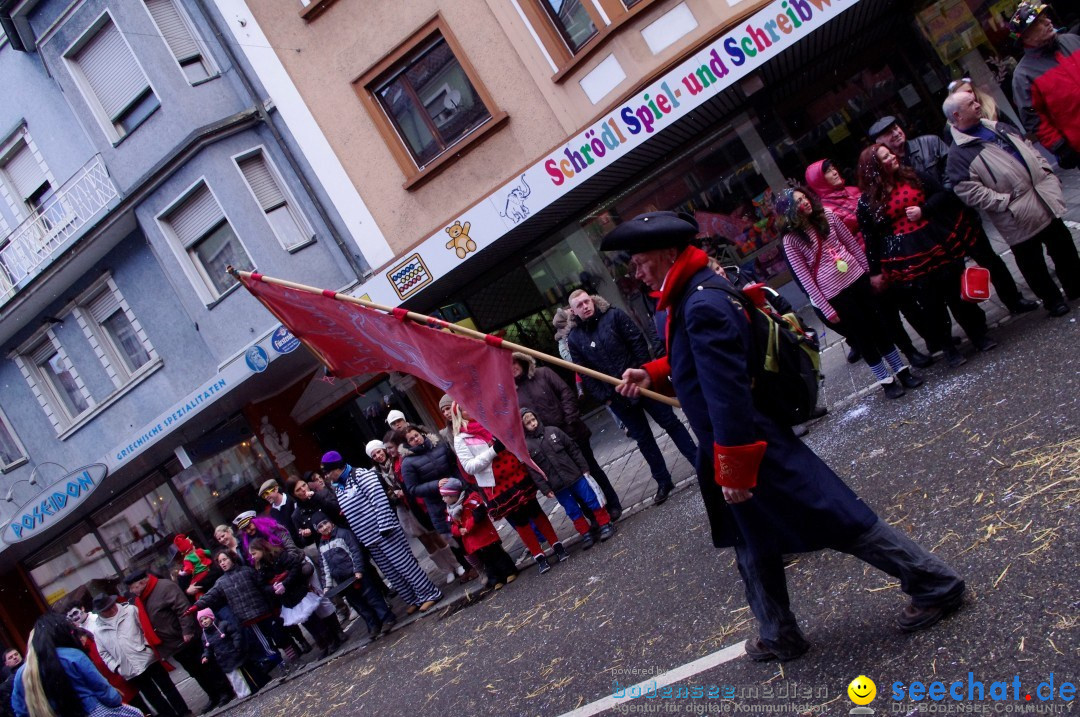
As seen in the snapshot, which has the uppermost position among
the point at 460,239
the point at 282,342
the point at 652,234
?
the point at 282,342

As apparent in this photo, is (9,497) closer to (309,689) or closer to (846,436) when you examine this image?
(309,689)

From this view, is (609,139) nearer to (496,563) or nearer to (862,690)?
(496,563)

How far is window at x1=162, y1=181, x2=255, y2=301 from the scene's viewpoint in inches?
Result: 615

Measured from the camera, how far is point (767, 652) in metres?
4.37

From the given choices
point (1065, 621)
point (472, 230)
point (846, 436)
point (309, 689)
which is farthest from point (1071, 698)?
point (472, 230)

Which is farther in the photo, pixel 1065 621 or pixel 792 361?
pixel 792 361

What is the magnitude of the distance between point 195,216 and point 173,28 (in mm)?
3366

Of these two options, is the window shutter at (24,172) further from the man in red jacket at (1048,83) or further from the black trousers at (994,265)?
the man in red jacket at (1048,83)

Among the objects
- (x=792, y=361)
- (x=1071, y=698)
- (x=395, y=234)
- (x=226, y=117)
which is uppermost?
(x=226, y=117)

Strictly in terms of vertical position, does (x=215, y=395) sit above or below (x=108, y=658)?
above

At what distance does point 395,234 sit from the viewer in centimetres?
1470

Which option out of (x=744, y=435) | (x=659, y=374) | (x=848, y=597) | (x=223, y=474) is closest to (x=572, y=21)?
(x=659, y=374)

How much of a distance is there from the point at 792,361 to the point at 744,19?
869 centimetres

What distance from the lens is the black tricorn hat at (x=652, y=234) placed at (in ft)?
12.9
